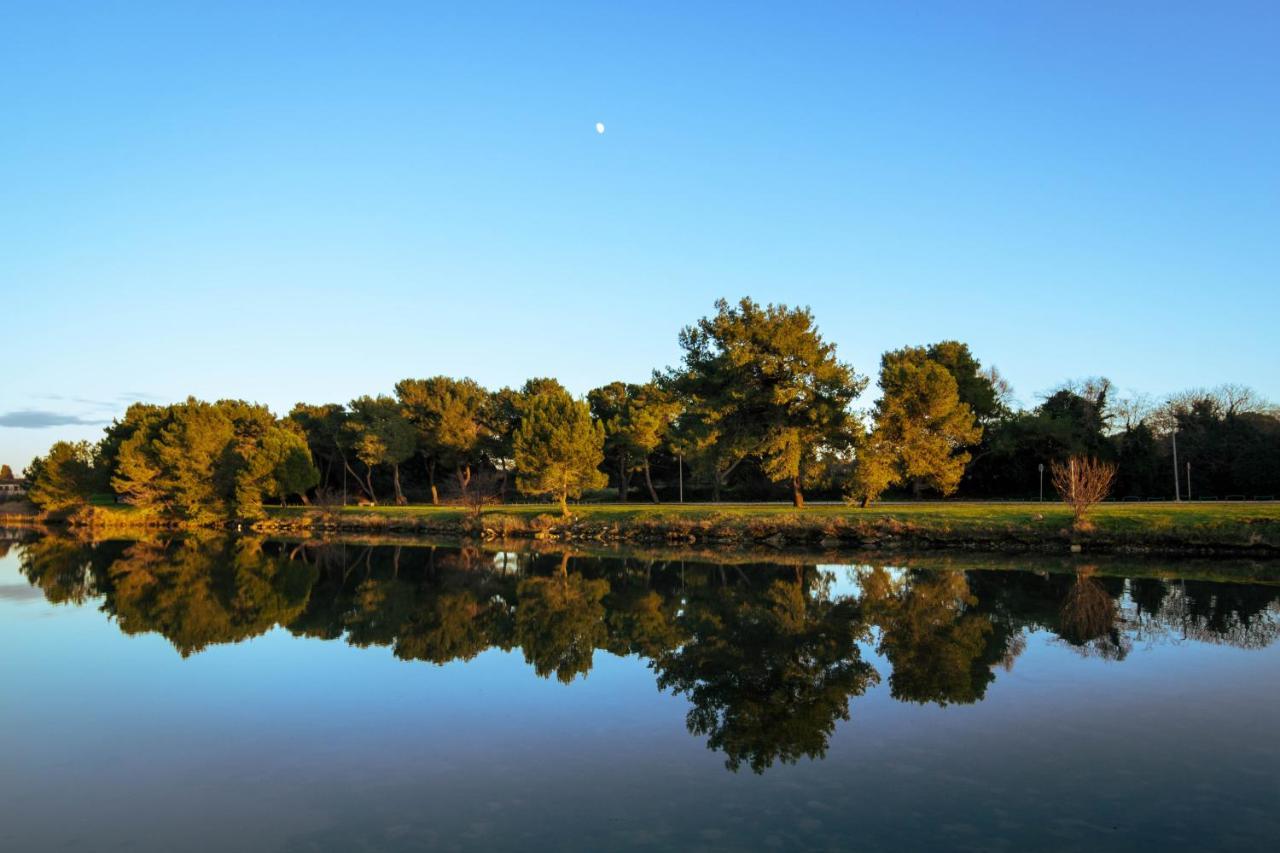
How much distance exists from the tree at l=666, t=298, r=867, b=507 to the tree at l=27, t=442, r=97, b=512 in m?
56.7

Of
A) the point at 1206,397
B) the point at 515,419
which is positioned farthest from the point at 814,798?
the point at 1206,397

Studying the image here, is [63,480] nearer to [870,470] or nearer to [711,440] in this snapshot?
[711,440]

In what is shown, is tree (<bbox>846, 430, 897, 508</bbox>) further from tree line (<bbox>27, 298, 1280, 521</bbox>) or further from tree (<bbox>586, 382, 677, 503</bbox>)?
tree (<bbox>586, 382, 677, 503</bbox>)

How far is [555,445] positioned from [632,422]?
19.1m

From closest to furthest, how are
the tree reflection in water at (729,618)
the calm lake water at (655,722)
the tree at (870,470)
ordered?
the calm lake water at (655,722)
the tree reflection in water at (729,618)
the tree at (870,470)

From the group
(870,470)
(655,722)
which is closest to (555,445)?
(870,470)

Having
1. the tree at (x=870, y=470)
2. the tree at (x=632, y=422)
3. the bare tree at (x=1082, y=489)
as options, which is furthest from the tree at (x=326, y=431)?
the bare tree at (x=1082, y=489)

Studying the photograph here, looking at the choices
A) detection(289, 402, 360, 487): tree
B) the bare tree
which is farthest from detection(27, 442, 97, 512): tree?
the bare tree

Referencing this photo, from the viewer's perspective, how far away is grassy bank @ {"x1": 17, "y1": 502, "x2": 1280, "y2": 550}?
2905 centimetres

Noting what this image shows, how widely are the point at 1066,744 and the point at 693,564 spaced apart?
20.6m

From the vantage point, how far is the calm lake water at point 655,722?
6.75 meters

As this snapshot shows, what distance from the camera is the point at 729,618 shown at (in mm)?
17359

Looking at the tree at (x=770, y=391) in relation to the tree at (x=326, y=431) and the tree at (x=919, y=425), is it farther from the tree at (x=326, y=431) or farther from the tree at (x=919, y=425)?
the tree at (x=326, y=431)

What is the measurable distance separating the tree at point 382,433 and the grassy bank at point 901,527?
35.8ft
